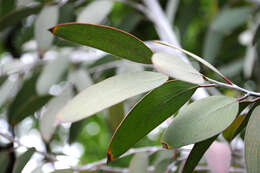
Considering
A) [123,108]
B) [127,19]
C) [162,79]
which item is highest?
[162,79]

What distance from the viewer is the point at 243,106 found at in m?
0.59

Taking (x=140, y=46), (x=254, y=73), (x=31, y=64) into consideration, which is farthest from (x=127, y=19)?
(x=140, y=46)

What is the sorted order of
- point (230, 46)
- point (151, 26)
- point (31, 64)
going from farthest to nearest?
point (230, 46)
point (151, 26)
point (31, 64)

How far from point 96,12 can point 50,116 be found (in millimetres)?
327

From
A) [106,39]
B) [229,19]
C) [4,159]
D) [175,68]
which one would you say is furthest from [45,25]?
[229,19]

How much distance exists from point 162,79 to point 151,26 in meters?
1.25

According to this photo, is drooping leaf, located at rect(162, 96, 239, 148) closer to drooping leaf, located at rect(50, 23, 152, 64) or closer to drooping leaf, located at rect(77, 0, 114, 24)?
drooping leaf, located at rect(50, 23, 152, 64)

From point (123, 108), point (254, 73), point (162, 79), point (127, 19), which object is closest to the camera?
point (162, 79)

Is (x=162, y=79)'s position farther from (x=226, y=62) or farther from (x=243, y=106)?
(x=226, y=62)

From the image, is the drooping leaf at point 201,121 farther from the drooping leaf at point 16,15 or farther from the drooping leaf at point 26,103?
the drooping leaf at point 16,15

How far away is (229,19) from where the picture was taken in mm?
1600

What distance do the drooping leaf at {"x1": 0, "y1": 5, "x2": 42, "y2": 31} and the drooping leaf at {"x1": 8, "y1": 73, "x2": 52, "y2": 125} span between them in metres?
0.19

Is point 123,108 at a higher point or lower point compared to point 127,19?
lower

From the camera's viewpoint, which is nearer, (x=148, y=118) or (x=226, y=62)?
(x=148, y=118)
